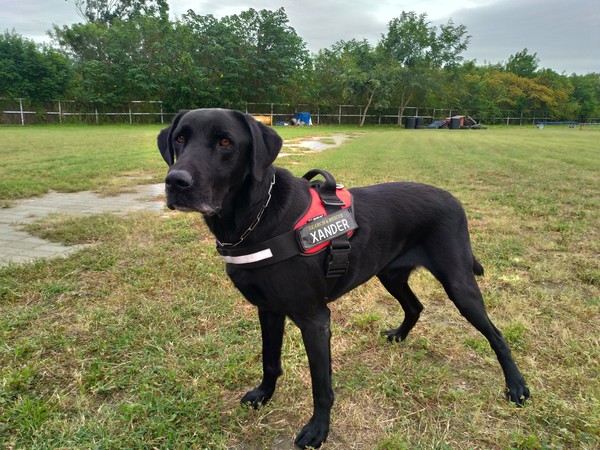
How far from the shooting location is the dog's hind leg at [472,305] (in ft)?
7.43

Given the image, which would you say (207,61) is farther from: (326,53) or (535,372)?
(535,372)

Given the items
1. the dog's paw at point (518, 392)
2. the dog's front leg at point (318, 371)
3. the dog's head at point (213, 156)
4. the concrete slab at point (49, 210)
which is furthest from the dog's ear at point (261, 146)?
the concrete slab at point (49, 210)

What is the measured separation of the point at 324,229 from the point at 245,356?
3.77 feet

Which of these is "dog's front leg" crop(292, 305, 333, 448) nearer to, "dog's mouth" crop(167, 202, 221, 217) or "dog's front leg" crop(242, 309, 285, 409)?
"dog's front leg" crop(242, 309, 285, 409)

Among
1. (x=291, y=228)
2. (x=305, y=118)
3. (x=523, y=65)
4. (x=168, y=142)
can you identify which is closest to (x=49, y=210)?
(x=168, y=142)

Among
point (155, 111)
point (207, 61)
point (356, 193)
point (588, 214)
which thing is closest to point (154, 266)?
point (356, 193)

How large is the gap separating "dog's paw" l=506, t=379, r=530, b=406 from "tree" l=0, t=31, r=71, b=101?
1347 inches

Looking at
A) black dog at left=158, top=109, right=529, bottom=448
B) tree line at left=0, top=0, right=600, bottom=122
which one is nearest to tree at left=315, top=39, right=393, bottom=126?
tree line at left=0, top=0, right=600, bottom=122

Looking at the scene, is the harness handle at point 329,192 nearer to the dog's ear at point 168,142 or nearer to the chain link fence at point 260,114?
the dog's ear at point 168,142

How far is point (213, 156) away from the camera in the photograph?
1833 millimetres

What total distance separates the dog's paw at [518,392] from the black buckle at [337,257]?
123 cm

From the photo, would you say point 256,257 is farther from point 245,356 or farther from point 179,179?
point 245,356

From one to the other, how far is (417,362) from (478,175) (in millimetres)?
7650

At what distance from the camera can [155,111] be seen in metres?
31.6
